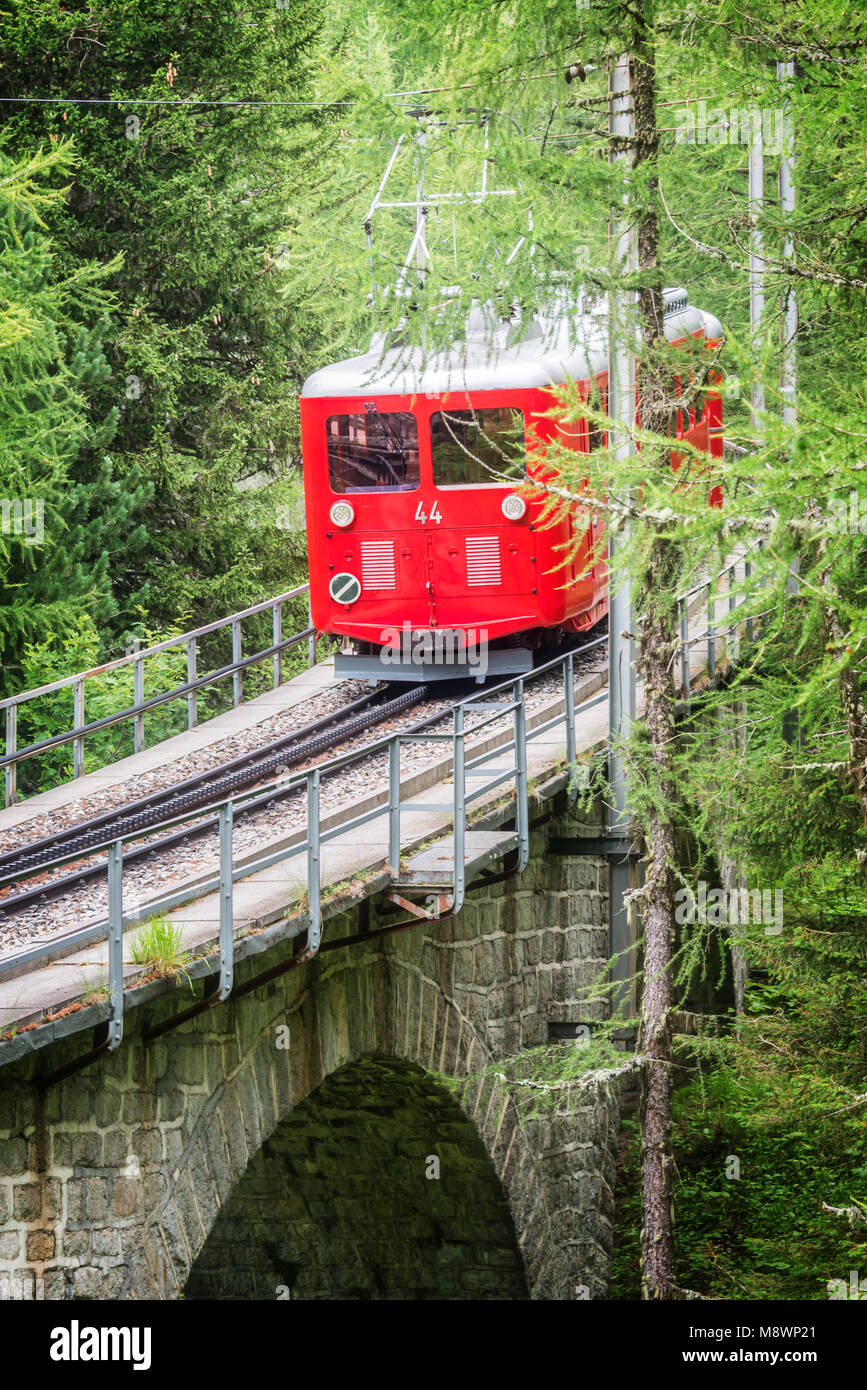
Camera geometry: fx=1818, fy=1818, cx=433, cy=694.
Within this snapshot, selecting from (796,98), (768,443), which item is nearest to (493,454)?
(796,98)

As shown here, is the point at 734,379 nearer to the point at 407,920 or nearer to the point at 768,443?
the point at 768,443

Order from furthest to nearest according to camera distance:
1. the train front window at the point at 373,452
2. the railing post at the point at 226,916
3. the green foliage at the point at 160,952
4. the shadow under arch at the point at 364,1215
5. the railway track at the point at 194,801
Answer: the train front window at the point at 373,452 → the shadow under arch at the point at 364,1215 → the railway track at the point at 194,801 → the railing post at the point at 226,916 → the green foliage at the point at 160,952

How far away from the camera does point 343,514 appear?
15.9 m

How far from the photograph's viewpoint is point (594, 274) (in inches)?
422

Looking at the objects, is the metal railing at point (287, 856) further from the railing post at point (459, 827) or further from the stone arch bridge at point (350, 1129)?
the stone arch bridge at point (350, 1129)

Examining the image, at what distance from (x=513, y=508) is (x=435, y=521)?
72cm

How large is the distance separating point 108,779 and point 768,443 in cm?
901

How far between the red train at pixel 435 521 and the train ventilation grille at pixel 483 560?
0.01 metres

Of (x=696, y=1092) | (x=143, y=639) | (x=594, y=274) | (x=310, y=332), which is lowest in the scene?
(x=696, y=1092)

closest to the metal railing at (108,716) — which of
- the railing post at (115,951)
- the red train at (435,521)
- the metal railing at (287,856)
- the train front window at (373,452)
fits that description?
the red train at (435,521)

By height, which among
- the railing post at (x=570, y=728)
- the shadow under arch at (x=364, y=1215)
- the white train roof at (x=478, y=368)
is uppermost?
the white train roof at (x=478, y=368)

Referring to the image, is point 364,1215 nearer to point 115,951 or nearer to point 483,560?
point 483,560

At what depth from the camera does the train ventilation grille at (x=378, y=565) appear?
1570cm

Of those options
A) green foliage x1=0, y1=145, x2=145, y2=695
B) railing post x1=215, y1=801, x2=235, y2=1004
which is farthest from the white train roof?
railing post x1=215, y1=801, x2=235, y2=1004
